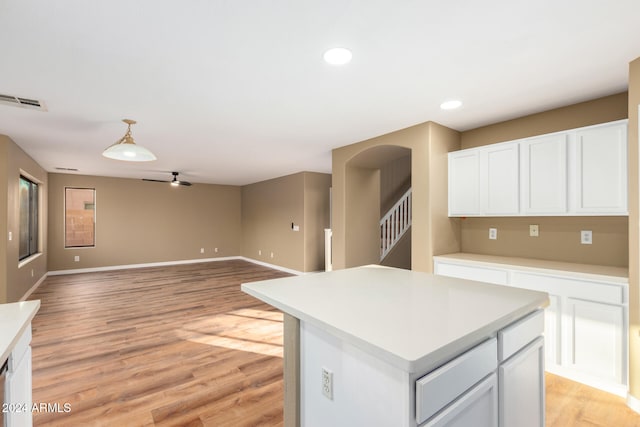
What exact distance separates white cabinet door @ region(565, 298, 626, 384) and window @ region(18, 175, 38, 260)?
727 centimetres

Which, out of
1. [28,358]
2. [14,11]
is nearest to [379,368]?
[28,358]

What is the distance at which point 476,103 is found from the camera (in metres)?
2.84

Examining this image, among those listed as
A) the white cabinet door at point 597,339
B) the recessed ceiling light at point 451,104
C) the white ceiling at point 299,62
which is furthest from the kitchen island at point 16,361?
the white cabinet door at point 597,339

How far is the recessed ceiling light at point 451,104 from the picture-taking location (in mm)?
2783

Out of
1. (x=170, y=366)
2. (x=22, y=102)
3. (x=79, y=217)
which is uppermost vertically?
(x=22, y=102)

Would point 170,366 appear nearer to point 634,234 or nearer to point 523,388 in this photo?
point 523,388

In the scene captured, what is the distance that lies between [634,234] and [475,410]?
1924 mm

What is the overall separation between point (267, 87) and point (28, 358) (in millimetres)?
2201

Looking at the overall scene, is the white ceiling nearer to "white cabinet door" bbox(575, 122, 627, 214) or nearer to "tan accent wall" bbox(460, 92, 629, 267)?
"tan accent wall" bbox(460, 92, 629, 267)

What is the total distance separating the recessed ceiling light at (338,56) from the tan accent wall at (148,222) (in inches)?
301

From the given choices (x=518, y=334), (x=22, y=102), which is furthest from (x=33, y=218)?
(x=518, y=334)

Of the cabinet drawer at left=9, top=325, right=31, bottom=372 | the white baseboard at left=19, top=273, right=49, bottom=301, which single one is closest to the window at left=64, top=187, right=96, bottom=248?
the white baseboard at left=19, top=273, right=49, bottom=301

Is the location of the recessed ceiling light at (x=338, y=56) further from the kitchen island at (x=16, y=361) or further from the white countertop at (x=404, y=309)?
the kitchen island at (x=16, y=361)

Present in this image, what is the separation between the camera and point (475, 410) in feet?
3.82
